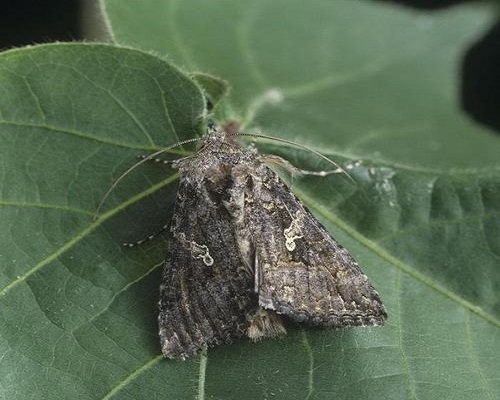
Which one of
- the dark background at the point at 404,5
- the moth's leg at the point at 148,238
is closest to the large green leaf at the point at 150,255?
the moth's leg at the point at 148,238

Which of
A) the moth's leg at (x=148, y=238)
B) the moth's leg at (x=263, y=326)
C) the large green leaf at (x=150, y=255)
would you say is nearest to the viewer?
the large green leaf at (x=150, y=255)

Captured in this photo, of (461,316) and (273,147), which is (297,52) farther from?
(461,316)

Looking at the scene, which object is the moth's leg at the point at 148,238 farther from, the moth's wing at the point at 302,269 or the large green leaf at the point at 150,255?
the moth's wing at the point at 302,269

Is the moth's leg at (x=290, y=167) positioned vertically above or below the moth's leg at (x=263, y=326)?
above

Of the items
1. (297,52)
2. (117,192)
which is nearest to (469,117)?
(297,52)

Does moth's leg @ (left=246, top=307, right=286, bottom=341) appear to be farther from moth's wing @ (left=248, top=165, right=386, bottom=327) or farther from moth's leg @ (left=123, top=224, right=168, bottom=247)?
moth's leg @ (left=123, top=224, right=168, bottom=247)

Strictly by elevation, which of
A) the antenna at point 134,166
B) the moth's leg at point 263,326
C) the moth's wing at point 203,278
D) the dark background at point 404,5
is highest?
the dark background at point 404,5

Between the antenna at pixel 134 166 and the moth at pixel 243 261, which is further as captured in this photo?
the antenna at pixel 134 166

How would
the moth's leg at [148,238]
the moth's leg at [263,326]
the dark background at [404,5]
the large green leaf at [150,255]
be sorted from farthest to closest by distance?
the dark background at [404,5] → the moth's leg at [148,238] → the moth's leg at [263,326] → the large green leaf at [150,255]

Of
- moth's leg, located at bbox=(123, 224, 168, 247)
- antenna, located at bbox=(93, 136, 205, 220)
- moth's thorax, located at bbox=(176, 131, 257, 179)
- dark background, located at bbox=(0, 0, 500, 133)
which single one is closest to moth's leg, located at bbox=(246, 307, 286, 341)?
moth's leg, located at bbox=(123, 224, 168, 247)
